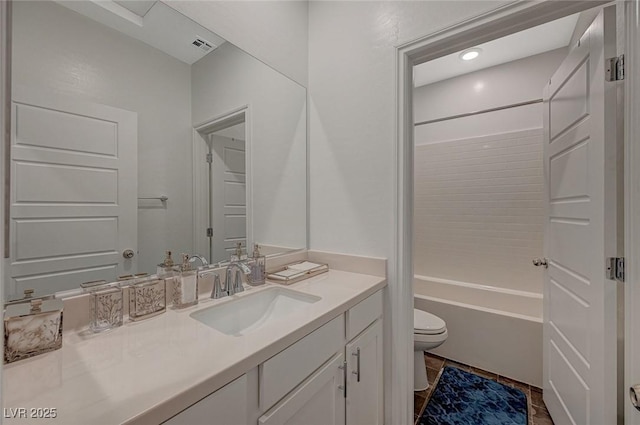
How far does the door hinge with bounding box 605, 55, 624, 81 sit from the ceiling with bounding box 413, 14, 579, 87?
3.42 feet

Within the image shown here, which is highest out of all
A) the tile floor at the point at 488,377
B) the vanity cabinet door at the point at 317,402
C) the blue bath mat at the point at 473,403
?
the vanity cabinet door at the point at 317,402

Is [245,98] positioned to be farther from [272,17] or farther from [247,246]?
[247,246]

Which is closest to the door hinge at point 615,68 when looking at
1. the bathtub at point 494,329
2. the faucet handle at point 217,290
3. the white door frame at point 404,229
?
the white door frame at point 404,229

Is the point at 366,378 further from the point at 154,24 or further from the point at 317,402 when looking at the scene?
the point at 154,24

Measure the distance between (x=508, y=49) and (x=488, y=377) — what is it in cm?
248

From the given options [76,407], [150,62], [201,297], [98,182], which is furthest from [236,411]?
[150,62]

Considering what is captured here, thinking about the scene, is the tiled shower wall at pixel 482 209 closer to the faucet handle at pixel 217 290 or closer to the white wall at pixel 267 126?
the white wall at pixel 267 126

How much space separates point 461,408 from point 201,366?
1698mm

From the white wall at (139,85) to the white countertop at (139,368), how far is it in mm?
332

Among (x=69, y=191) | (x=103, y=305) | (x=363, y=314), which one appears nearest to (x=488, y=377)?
(x=363, y=314)

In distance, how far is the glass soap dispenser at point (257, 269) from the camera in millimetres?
1321

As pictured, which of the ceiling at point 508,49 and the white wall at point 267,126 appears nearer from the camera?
the white wall at point 267,126

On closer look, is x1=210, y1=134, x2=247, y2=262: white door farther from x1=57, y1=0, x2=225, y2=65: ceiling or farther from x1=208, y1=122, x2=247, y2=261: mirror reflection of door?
x1=57, y1=0, x2=225, y2=65: ceiling

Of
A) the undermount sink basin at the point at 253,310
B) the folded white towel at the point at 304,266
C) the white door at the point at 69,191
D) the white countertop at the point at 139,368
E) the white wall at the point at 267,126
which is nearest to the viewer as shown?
the white countertop at the point at 139,368
